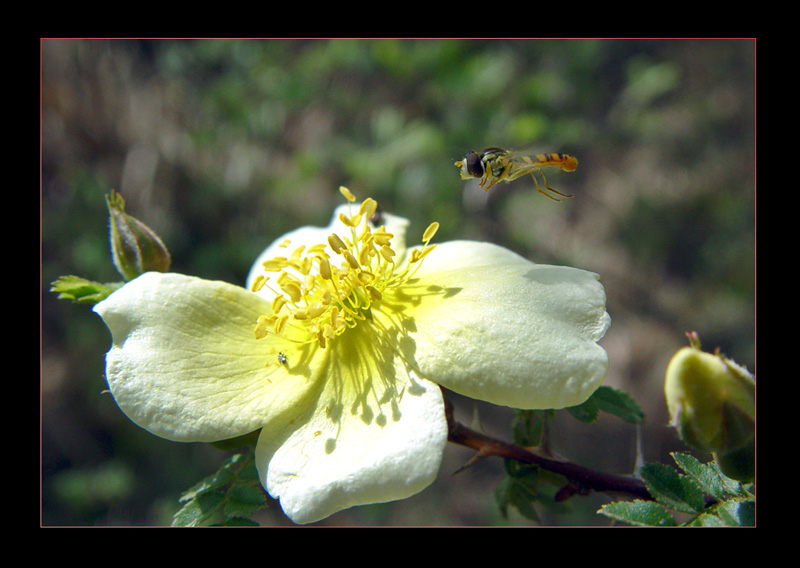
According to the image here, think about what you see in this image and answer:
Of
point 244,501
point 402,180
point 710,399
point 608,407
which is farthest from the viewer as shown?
point 402,180

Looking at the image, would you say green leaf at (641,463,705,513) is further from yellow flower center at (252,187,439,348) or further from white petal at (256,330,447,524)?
yellow flower center at (252,187,439,348)

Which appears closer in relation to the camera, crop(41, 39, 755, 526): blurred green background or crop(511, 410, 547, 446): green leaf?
crop(511, 410, 547, 446): green leaf

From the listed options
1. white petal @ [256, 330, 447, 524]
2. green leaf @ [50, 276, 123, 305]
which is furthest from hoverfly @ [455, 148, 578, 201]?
green leaf @ [50, 276, 123, 305]

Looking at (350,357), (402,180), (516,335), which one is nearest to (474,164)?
(516,335)

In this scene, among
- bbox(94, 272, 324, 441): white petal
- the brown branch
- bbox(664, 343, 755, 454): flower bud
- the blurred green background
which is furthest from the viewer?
the blurred green background

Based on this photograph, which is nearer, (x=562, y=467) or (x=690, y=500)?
(x=690, y=500)

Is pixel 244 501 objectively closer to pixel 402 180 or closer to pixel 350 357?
pixel 350 357
